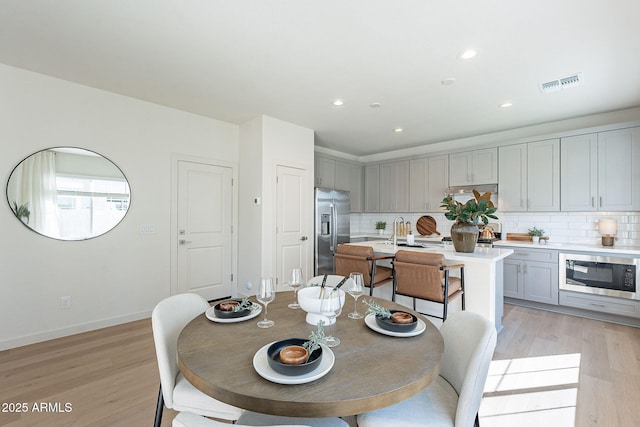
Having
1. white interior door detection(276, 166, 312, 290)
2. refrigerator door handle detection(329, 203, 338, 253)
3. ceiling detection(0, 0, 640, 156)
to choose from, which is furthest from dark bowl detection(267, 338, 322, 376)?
refrigerator door handle detection(329, 203, 338, 253)

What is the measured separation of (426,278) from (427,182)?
3215 millimetres

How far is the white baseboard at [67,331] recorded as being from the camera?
9.07 ft

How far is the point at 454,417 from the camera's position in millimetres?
1129

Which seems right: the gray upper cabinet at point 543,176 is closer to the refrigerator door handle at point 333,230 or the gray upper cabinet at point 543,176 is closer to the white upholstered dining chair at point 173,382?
the refrigerator door handle at point 333,230

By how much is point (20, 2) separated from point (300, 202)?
10.8 feet

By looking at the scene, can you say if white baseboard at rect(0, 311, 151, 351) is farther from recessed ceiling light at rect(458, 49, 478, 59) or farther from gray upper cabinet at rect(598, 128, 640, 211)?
gray upper cabinet at rect(598, 128, 640, 211)

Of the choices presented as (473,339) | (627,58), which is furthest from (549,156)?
(473,339)

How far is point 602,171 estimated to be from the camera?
3.69m

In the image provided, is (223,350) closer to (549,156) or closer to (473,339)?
(473,339)

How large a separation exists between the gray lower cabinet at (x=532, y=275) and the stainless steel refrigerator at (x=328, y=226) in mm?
2536

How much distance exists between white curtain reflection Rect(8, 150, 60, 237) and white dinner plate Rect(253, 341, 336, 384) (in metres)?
3.21

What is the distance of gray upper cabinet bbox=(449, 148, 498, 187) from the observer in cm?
455

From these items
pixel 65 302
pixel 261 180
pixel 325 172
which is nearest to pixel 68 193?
pixel 65 302

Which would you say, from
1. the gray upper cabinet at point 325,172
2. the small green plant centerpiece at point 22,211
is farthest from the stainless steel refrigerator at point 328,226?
the small green plant centerpiece at point 22,211
